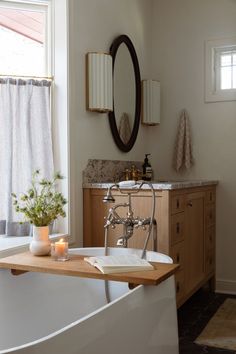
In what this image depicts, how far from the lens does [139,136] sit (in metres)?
4.26

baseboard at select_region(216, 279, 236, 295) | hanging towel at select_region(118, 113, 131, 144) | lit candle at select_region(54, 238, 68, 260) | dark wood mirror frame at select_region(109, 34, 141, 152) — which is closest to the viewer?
lit candle at select_region(54, 238, 68, 260)

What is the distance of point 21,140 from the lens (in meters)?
2.95

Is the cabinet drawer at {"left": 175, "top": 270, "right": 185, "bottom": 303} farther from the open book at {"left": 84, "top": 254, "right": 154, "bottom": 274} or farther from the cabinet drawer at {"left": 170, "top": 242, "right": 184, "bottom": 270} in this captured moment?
the open book at {"left": 84, "top": 254, "right": 154, "bottom": 274}

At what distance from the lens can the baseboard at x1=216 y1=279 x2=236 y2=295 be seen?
4141 millimetres

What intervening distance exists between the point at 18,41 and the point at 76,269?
66.4 inches

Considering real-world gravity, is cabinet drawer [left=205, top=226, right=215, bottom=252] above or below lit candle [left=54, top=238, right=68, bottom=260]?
below

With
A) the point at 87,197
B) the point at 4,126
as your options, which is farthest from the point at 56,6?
the point at 87,197

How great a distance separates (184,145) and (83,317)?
98.5 inches

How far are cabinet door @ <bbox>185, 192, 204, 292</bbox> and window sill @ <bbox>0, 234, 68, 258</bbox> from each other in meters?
1.04

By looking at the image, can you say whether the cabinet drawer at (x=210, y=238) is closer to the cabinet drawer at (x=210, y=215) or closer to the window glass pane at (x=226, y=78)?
the cabinet drawer at (x=210, y=215)

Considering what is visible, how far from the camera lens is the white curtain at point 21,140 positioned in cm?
289

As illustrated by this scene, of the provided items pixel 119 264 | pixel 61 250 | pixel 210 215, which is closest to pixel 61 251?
pixel 61 250

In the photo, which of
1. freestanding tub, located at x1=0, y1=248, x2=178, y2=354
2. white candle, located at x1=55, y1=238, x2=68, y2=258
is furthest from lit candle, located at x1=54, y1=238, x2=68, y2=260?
freestanding tub, located at x1=0, y1=248, x2=178, y2=354

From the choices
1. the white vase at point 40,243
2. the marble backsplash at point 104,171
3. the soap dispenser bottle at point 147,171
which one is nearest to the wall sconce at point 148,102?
the soap dispenser bottle at point 147,171
